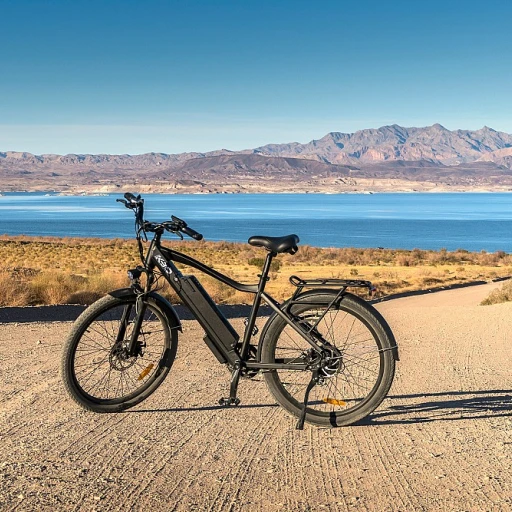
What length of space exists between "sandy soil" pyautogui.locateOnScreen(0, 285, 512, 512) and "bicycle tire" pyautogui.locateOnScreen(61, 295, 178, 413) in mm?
164

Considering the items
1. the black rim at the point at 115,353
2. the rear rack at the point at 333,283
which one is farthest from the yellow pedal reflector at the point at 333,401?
the black rim at the point at 115,353

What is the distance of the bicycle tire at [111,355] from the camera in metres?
5.14

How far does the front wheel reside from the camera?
16.1 ft

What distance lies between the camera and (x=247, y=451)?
176 inches

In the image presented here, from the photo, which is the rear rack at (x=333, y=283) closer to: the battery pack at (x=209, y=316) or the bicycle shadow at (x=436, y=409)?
the battery pack at (x=209, y=316)

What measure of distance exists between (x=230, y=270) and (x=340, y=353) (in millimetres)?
31300

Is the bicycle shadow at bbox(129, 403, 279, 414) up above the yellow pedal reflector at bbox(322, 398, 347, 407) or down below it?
below

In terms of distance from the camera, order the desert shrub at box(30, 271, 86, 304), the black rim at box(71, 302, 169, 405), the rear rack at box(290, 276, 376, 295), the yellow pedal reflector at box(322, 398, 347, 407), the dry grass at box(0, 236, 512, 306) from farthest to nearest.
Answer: the dry grass at box(0, 236, 512, 306) → the desert shrub at box(30, 271, 86, 304) → the black rim at box(71, 302, 169, 405) → the yellow pedal reflector at box(322, 398, 347, 407) → the rear rack at box(290, 276, 376, 295)

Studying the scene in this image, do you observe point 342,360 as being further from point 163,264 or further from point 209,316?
point 163,264

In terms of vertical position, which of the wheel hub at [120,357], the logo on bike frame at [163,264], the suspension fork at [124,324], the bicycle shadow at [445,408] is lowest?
the bicycle shadow at [445,408]

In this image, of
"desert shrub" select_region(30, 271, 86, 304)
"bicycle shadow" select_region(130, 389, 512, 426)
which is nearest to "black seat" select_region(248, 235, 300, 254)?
"bicycle shadow" select_region(130, 389, 512, 426)

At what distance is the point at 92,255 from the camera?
1795 inches

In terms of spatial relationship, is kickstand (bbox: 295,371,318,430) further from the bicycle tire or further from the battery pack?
the bicycle tire

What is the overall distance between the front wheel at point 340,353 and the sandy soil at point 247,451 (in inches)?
7.6
